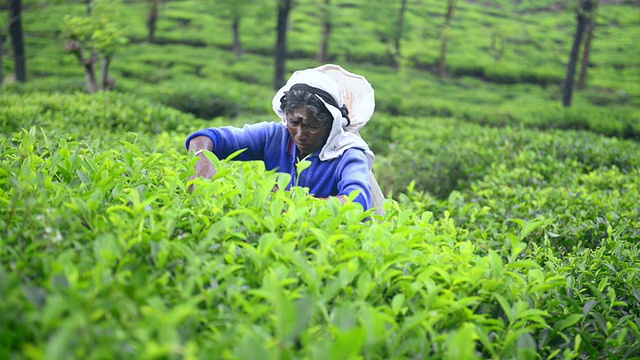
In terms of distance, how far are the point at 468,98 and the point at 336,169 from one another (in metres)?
15.5

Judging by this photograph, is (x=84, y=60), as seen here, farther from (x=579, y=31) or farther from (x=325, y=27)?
(x=579, y=31)

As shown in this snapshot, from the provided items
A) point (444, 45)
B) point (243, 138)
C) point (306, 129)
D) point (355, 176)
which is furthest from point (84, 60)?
point (444, 45)

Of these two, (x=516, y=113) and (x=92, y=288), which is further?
(x=516, y=113)

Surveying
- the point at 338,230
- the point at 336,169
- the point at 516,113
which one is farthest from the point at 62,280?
the point at 516,113

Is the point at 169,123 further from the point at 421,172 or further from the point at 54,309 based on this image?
the point at 54,309

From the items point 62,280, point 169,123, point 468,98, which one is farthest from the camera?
point 468,98

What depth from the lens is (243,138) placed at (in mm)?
2654

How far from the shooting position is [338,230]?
160 cm

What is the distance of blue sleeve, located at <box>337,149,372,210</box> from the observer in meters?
2.16

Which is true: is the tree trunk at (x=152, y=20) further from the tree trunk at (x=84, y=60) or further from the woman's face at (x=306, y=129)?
the woman's face at (x=306, y=129)

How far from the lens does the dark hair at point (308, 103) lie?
2.41 metres

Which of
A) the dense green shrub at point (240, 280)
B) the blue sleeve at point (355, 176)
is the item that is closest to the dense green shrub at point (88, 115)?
the blue sleeve at point (355, 176)

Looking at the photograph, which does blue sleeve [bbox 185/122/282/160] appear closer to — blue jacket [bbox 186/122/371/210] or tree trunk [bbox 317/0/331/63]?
blue jacket [bbox 186/122/371/210]

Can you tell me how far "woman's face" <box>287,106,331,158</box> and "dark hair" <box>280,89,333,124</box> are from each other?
15mm
